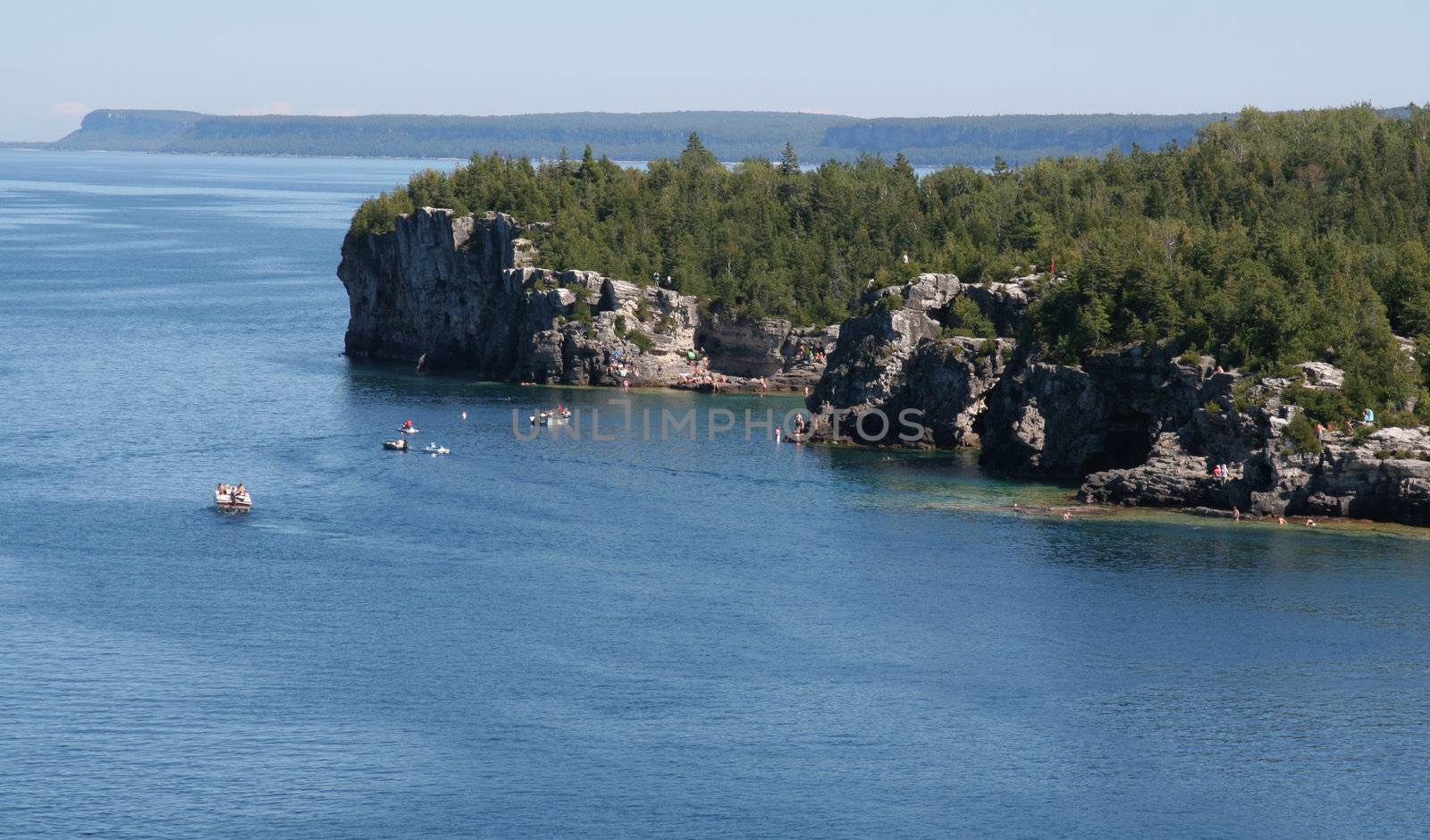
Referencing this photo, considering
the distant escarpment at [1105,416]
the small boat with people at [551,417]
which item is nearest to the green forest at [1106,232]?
the distant escarpment at [1105,416]

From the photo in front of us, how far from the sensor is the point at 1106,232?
139 meters

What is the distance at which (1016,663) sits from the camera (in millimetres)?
76938

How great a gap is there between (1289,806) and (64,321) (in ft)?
526

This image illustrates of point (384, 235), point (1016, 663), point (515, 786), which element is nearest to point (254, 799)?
point (515, 786)

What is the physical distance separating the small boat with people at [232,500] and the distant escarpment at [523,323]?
5634 centimetres

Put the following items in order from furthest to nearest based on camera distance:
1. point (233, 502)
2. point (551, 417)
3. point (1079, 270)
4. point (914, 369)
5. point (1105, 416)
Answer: point (551, 417)
point (914, 369)
point (1079, 270)
point (1105, 416)
point (233, 502)

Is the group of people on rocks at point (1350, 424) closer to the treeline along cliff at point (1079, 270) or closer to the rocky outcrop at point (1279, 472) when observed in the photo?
the rocky outcrop at point (1279, 472)

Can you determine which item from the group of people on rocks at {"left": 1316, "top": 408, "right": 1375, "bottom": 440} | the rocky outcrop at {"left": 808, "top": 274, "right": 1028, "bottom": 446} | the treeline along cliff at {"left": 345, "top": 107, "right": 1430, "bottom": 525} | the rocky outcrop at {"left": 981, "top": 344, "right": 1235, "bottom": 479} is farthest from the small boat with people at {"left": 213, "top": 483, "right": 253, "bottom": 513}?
the group of people on rocks at {"left": 1316, "top": 408, "right": 1375, "bottom": 440}

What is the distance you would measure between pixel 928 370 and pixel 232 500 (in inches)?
1992

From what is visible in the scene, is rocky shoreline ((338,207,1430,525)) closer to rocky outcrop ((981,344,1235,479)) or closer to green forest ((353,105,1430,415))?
rocky outcrop ((981,344,1235,479))

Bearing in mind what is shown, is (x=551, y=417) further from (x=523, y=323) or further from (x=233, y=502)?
(x=233, y=502)

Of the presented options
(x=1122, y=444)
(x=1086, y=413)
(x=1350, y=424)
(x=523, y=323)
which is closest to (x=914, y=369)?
(x=1086, y=413)

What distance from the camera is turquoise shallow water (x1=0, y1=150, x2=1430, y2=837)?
62000mm

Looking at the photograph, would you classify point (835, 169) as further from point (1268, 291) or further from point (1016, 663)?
point (1016, 663)
